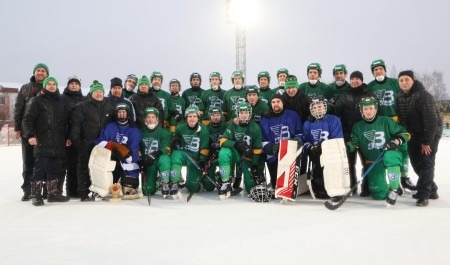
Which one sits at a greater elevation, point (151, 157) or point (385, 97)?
point (385, 97)

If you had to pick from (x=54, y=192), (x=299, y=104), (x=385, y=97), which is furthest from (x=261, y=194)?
(x=54, y=192)

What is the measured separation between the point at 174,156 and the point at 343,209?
76.9 inches

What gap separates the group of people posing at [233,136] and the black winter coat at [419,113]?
0.01 metres

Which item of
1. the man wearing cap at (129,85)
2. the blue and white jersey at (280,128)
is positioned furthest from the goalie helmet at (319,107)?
the man wearing cap at (129,85)

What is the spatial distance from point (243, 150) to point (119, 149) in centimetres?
138

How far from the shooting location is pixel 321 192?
3.80m

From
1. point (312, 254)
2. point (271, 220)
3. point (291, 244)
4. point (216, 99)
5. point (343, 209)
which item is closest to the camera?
point (312, 254)

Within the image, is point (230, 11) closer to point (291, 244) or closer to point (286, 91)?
point (286, 91)

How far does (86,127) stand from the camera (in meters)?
3.93

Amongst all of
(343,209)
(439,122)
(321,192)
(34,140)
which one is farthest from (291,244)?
(34,140)

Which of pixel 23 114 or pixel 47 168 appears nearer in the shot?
pixel 47 168

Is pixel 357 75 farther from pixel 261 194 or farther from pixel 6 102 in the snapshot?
pixel 6 102

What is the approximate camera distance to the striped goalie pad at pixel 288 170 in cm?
356

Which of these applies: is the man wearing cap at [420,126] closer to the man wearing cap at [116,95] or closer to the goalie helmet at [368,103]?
the goalie helmet at [368,103]
